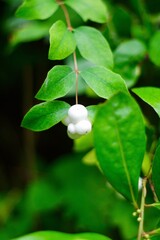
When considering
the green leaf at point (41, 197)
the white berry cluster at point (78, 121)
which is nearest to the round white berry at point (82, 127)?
the white berry cluster at point (78, 121)

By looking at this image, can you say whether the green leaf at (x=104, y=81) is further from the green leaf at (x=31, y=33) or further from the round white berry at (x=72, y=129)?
the green leaf at (x=31, y=33)

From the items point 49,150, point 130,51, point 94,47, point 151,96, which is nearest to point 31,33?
point 130,51

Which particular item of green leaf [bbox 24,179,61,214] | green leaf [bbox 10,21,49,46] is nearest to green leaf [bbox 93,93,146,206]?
green leaf [bbox 10,21,49,46]

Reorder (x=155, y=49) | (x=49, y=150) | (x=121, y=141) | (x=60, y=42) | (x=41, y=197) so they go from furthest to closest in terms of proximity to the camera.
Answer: (x=49, y=150) < (x=41, y=197) < (x=155, y=49) < (x=60, y=42) < (x=121, y=141)

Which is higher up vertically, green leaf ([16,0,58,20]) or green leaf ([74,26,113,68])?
green leaf ([16,0,58,20])

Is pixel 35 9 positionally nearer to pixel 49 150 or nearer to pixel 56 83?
pixel 56 83

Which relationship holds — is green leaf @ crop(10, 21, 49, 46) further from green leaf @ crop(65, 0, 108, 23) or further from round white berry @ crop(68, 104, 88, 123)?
round white berry @ crop(68, 104, 88, 123)

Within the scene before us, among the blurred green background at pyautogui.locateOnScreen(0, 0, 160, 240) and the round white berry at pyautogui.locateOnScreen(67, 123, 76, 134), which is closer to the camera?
the round white berry at pyautogui.locateOnScreen(67, 123, 76, 134)
